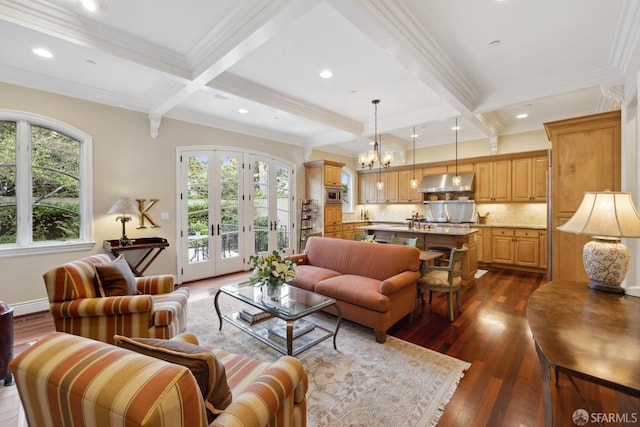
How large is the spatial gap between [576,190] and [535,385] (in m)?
2.56

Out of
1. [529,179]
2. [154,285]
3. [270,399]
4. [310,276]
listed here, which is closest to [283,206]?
[310,276]

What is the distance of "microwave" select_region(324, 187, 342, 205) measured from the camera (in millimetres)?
6609

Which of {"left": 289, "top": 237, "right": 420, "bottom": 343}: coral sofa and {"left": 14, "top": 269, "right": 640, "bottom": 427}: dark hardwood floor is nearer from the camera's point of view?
{"left": 14, "top": 269, "right": 640, "bottom": 427}: dark hardwood floor

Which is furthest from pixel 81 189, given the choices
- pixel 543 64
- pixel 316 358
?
pixel 543 64

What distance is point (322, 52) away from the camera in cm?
297

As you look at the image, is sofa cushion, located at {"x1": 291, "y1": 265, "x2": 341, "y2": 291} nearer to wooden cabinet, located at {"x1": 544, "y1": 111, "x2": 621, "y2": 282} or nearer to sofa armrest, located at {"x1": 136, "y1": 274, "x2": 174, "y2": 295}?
sofa armrest, located at {"x1": 136, "y1": 274, "x2": 174, "y2": 295}

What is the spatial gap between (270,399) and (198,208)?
447 cm

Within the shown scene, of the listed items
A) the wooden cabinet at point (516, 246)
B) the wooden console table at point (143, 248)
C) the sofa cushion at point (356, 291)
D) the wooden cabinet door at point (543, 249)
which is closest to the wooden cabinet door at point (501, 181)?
the wooden cabinet at point (516, 246)

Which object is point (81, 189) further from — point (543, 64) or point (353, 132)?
point (543, 64)

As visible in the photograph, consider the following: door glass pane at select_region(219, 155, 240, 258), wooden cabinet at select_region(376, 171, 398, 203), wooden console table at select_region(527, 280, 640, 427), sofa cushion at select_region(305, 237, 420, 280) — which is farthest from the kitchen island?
door glass pane at select_region(219, 155, 240, 258)

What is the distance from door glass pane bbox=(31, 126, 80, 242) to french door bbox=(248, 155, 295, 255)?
9.18ft

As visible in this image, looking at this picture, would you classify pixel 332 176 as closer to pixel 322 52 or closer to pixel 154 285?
pixel 322 52

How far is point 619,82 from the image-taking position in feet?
10.4

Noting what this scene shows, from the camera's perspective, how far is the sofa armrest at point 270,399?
103 cm
